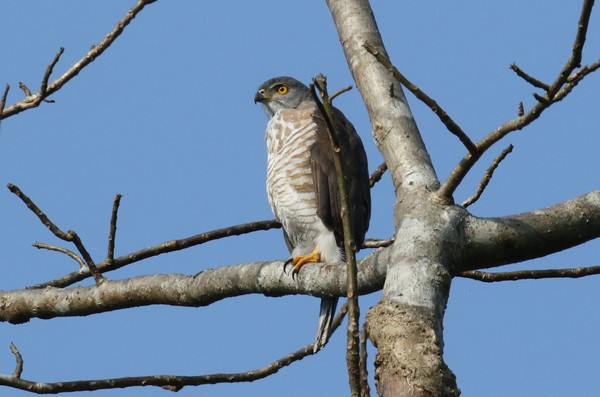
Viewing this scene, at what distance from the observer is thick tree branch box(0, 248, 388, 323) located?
3811 millimetres

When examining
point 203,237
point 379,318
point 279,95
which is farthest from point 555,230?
point 279,95

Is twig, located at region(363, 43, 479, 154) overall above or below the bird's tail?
above

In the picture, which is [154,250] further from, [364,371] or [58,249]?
[364,371]

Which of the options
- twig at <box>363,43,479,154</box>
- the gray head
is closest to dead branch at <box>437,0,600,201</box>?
twig at <box>363,43,479,154</box>

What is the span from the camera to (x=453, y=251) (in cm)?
299

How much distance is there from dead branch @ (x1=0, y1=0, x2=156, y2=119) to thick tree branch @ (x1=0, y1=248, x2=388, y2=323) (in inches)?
43.3

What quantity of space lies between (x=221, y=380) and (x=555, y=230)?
181 cm

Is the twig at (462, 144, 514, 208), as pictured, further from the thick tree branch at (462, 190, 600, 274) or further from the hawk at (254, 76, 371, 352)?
the hawk at (254, 76, 371, 352)

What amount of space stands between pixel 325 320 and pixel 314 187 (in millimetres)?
1140

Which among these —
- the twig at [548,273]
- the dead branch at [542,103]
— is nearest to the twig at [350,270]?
the dead branch at [542,103]

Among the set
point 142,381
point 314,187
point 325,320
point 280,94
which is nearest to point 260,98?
point 280,94

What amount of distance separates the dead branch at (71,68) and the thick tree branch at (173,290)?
3.61 ft

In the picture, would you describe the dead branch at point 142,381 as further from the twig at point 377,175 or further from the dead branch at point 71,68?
the twig at point 377,175

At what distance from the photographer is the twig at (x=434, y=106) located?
110 inches
